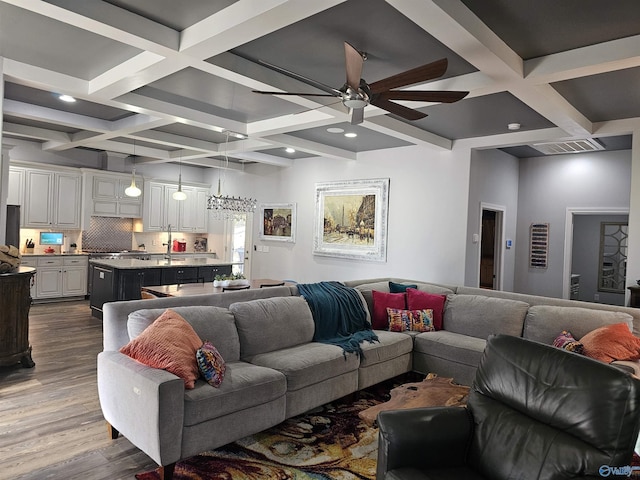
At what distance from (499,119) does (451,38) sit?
271 centimetres

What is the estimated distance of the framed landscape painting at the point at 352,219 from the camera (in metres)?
7.19

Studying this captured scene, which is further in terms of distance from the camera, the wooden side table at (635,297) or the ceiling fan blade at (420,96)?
the wooden side table at (635,297)

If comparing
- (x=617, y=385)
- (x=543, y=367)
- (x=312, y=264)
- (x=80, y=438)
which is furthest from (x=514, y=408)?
(x=312, y=264)

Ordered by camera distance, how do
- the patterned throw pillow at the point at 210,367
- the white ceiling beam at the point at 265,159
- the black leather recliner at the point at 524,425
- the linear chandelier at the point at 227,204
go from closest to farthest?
1. the black leather recliner at the point at 524,425
2. the patterned throw pillow at the point at 210,367
3. the linear chandelier at the point at 227,204
4. the white ceiling beam at the point at 265,159

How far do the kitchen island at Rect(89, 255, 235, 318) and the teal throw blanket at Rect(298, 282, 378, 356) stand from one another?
3092mm

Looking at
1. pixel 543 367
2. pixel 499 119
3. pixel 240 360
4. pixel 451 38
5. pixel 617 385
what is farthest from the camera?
pixel 499 119

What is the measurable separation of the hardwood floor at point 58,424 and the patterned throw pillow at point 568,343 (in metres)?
3.33

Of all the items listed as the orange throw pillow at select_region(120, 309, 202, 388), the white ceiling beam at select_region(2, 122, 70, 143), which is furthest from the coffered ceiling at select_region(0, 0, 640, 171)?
the orange throw pillow at select_region(120, 309, 202, 388)

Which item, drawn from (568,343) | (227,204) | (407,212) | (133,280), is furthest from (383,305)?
(133,280)

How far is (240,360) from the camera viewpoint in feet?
11.6

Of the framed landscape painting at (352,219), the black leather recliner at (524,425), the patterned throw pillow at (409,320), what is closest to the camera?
the black leather recliner at (524,425)

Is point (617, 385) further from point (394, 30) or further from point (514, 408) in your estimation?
point (394, 30)

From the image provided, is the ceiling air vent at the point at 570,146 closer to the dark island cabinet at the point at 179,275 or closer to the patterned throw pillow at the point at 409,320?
the patterned throw pillow at the point at 409,320

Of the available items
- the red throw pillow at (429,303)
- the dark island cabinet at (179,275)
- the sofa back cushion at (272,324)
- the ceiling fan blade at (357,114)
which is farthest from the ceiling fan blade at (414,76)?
the dark island cabinet at (179,275)
